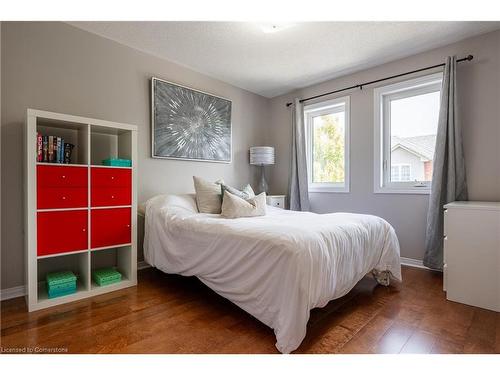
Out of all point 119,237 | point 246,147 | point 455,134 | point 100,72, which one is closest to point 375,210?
point 455,134

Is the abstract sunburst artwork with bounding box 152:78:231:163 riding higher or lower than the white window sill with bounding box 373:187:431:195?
higher

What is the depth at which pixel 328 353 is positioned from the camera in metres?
1.39

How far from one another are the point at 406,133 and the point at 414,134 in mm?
84

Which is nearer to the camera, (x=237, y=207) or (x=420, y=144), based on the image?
(x=237, y=207)

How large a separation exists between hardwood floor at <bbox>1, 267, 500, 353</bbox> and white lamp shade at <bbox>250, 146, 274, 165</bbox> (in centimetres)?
217

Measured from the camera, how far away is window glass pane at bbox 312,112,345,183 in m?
3.61

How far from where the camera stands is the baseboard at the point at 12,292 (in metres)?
2.07

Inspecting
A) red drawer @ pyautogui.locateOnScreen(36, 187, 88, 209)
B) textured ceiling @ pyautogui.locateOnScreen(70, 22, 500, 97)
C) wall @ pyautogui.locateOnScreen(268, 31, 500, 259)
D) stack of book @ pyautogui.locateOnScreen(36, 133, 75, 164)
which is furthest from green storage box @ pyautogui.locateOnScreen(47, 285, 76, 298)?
wall @ pyautogui.locateOnScreen(268, 31, 500, 259)

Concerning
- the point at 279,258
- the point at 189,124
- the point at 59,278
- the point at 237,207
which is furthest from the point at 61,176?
the point at 279,258

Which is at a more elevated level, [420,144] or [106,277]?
[420,144]

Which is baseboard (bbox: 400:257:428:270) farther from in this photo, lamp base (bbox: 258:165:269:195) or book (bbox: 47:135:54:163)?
book (bbox: 47:135:54:163)

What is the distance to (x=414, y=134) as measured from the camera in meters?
3.00

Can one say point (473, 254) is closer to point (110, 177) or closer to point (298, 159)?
point (298, 159)
